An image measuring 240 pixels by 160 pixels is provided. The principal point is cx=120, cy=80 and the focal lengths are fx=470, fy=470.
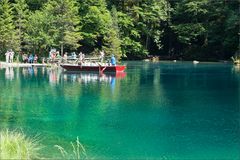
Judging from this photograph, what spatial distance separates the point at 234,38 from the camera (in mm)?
55938

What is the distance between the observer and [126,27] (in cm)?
5925

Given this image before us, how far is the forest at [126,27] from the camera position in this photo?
153 feet

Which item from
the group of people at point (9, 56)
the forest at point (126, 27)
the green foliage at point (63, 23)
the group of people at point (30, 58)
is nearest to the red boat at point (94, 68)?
the group of people at point (9, 56)

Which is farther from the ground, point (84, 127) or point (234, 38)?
point (234, 38)

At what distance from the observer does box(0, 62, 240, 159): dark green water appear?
1202 centimetres

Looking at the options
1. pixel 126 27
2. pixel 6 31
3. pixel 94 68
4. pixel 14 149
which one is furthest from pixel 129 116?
pixel 126 27

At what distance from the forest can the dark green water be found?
733 inches

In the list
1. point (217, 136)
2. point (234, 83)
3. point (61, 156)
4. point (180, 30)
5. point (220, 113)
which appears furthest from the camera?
point (180, 30)

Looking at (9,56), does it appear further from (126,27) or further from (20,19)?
(126,27)

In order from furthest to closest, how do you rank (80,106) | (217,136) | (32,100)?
(32,100) < (80,106) < (217,136)

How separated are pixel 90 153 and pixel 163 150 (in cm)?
188

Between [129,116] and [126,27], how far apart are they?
4316cm

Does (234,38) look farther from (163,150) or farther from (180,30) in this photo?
(163,150)

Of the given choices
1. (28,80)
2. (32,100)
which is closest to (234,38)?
(28,80)
